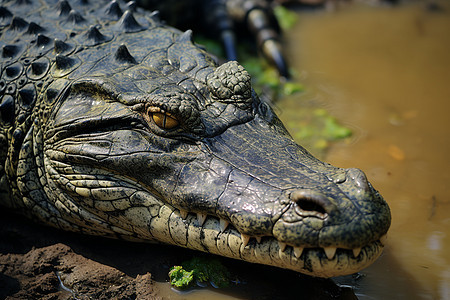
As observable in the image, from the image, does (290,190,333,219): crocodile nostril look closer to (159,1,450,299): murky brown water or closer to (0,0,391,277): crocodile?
(0,0,391,277): crocodile

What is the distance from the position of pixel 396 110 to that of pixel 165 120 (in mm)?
3009

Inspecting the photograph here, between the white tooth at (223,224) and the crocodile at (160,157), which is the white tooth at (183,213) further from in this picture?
the white tooth at (223,224)

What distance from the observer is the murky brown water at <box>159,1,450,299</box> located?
131 inches

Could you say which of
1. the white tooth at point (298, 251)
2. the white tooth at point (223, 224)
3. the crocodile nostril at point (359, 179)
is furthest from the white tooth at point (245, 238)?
the crocodile nostril at point (359, 179)

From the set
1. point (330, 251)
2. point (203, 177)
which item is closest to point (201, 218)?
point (203, 177)

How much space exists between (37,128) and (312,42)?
158 inches

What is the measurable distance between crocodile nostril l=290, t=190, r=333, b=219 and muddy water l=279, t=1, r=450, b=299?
2.93 ft

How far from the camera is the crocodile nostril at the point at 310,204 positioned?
2.46 metres

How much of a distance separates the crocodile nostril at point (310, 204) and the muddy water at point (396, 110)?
0.89 m

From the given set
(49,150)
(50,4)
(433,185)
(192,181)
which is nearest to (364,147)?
(433,185)

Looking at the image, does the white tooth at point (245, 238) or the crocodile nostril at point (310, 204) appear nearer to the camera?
the crocodile nostril at point (310, 204)

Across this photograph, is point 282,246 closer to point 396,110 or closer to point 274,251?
point 274,251

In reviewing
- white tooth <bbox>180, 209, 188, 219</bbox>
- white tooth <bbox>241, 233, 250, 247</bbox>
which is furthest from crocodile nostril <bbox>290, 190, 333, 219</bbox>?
white tooth <bbox>180, 209, 188, 219</bbox>

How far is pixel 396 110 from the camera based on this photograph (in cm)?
507
